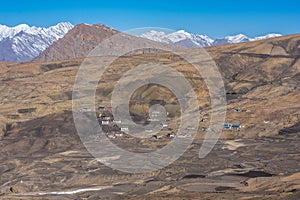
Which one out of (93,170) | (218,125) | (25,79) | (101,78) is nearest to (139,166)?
(93,170)

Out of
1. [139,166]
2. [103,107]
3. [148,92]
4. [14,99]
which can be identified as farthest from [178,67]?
[139,166]

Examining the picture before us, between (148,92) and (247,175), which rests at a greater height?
(148,92)

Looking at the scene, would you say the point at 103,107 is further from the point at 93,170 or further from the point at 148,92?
the point at 93,170

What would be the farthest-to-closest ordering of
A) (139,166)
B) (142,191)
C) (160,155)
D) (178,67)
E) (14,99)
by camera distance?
1. (178,67)
2. (14,99)
3. (160,155)
4. (139,166)
5. (142,191)

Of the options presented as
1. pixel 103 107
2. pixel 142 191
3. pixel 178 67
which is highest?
pixel 178 67

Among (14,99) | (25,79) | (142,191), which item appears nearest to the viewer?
(142,191)

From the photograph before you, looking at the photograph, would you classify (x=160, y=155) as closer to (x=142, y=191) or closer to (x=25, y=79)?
(x=142, y=191)

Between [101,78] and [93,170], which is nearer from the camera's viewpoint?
[93,170]
